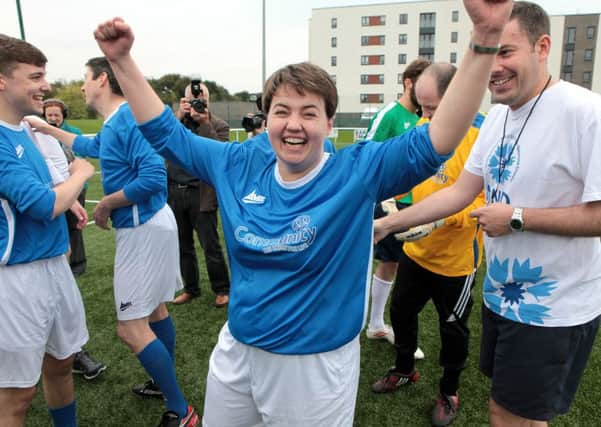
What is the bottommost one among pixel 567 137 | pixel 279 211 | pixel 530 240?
pixel 530 240

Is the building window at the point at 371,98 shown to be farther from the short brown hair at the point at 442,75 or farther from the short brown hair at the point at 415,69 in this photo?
the short brown hair at the point at 442,75

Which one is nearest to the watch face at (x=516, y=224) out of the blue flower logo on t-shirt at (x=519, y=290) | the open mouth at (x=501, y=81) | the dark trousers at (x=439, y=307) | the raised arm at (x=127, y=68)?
the blue flower logo on t-shirt at (x=519, y=290)

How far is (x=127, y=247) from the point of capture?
258 cm

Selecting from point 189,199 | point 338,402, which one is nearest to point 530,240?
point 338,402

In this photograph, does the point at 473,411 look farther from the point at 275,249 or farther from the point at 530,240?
the point at 275,249

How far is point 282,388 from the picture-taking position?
4.71ft

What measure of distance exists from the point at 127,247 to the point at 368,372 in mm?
1984

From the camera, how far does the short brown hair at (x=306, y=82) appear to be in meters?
1.39

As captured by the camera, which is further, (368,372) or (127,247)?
(368,372)

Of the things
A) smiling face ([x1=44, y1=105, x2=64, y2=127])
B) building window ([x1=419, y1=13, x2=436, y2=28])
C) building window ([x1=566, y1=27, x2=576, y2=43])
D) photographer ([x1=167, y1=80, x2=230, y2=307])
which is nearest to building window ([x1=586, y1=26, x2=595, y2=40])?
building window ([x1=566, y1=27, x2=576, y2=43])

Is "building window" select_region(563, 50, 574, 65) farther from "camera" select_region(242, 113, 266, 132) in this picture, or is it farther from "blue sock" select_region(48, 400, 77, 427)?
"blue sock" select_region(48, 400, 77, 427)

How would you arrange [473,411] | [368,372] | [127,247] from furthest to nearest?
[368,372], [473,411], [127,247]

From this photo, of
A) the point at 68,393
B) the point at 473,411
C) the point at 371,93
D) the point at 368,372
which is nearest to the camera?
the point at 68,393

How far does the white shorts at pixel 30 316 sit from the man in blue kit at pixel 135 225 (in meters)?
0.43
